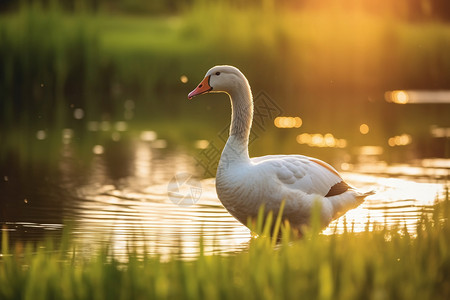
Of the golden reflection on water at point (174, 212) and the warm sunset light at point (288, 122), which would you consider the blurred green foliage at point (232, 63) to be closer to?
the warm sunset light at point (288, 122)

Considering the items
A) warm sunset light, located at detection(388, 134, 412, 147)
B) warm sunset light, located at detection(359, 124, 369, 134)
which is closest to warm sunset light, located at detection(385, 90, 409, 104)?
warm sunset light, located at detection(359, 124, 369, 134)

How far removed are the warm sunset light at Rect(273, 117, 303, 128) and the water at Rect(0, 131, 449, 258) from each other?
404 centimetres

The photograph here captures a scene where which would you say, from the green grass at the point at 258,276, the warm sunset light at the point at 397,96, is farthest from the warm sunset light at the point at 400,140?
the green grass at the point at 258,276

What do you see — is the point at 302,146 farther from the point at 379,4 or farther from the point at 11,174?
the point at 379,4

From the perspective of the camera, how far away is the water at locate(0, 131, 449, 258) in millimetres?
6879

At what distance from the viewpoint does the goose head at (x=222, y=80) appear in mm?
6969

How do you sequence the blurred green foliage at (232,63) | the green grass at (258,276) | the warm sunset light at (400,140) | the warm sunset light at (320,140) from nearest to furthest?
the green grass at (258,276) → the warm sunset light at (320,140) → the warm sunset light at (400,140) → the blurred green foliage at (232,63)

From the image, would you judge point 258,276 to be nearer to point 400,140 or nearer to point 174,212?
point 174,212

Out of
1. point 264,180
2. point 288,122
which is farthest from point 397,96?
point 264,180

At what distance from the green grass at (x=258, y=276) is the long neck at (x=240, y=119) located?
2102mm

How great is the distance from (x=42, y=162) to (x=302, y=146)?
4.08 meters

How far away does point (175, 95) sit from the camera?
21.3m

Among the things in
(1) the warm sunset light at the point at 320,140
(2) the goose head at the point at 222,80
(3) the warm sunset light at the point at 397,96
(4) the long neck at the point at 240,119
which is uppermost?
(3) the warm sunset light at the point at 397,96

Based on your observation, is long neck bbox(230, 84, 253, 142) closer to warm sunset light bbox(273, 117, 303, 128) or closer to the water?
the water
